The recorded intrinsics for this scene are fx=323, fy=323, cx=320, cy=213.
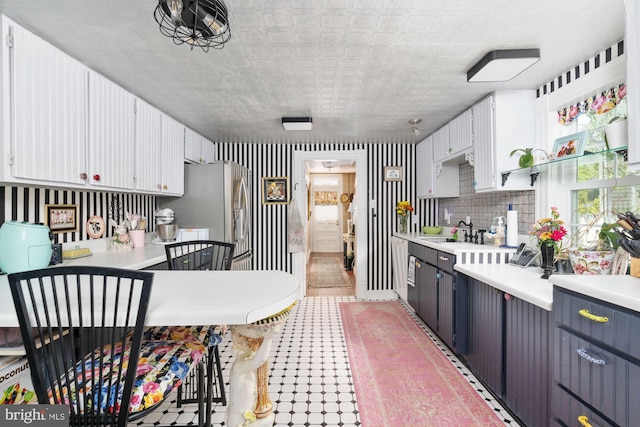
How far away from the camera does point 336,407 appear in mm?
2051

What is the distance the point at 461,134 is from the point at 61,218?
11.5 ft

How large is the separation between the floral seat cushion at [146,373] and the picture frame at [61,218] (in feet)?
4.75

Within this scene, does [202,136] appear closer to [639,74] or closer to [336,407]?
[336,407]

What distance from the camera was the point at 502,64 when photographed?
80.9 inches

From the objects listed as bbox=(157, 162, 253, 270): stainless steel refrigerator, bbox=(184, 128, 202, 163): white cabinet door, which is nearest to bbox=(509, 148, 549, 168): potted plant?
bbox=(157, 162, 253, 270): stainless steel refrigerator

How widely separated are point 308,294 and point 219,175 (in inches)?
88.9

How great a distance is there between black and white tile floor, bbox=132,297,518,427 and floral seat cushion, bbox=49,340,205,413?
0.89m

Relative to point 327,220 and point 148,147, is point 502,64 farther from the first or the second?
point 327,220

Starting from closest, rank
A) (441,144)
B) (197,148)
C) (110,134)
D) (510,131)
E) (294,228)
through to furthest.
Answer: (110,134) → (510,131) → (441,144) → (197,148) → (294,228)

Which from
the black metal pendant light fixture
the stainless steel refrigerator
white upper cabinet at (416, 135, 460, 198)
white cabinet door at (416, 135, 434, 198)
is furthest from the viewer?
white cabinet door at (416, 135, 434, 198)

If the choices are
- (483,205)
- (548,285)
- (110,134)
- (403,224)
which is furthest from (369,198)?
(110,134)

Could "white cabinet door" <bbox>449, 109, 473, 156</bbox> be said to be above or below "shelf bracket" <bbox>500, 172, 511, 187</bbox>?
above

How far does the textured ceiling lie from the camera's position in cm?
159

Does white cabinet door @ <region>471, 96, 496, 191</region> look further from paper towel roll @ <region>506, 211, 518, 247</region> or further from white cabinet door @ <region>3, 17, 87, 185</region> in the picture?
white cabinet door @ <region>3, 17, 87, 185</region>
